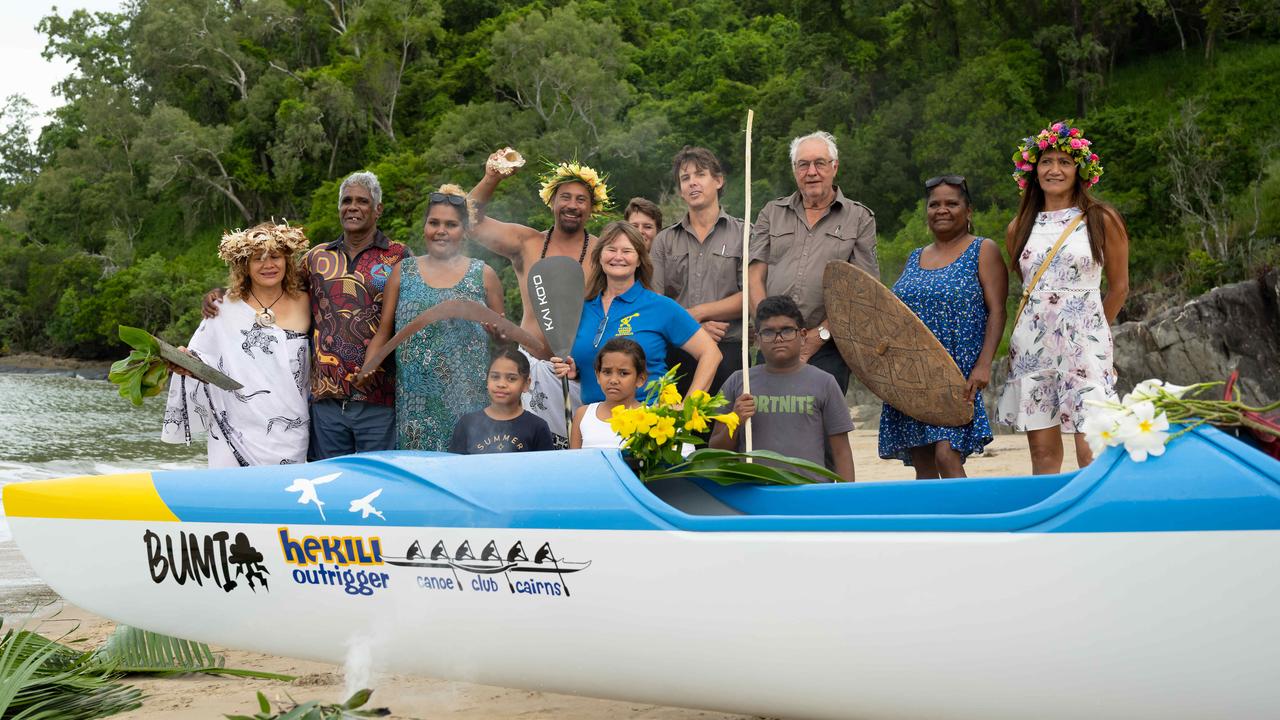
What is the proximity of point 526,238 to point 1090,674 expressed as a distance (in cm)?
318

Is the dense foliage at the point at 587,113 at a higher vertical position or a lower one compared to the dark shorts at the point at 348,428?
higher

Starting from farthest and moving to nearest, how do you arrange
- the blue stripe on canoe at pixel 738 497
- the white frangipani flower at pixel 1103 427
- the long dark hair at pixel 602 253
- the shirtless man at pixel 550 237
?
the shirtless man at pixel 550 237
the long dark hair at pixel 602 253
the white frangipani flower at pixel 1103 427
the blue stripe on canoe at pixel 738 497

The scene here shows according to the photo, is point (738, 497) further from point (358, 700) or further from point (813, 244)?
point (813, 244)

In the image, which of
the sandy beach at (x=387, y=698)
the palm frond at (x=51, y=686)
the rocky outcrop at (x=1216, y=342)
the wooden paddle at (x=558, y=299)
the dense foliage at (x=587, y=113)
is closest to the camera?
the palm frond at (x=51, y=686)

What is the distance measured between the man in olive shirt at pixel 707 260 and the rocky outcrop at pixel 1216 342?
9.61 metres

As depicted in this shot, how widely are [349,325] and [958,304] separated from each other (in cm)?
249

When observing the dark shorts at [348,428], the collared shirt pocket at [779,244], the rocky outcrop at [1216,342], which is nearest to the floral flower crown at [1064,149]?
the collared shirt pocket at [779,244]

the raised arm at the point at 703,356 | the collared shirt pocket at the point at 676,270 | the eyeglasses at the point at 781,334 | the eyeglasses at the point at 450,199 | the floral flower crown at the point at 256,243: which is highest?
the eyeglasses at the point at 450,199

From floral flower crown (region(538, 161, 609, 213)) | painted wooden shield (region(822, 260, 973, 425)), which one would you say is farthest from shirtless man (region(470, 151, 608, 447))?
painted wooden shield (region(822, 260, 973, 425))

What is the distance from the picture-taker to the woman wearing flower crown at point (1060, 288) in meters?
4.20

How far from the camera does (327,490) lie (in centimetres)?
338

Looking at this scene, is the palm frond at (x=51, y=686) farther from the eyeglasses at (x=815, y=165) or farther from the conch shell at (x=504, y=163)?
the eyeglasses at (x=815, y=165)

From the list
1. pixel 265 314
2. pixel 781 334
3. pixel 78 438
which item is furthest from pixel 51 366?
pixel 781 334

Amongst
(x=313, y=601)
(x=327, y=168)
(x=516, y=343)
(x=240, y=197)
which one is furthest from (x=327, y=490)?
(x=240, y=197)
